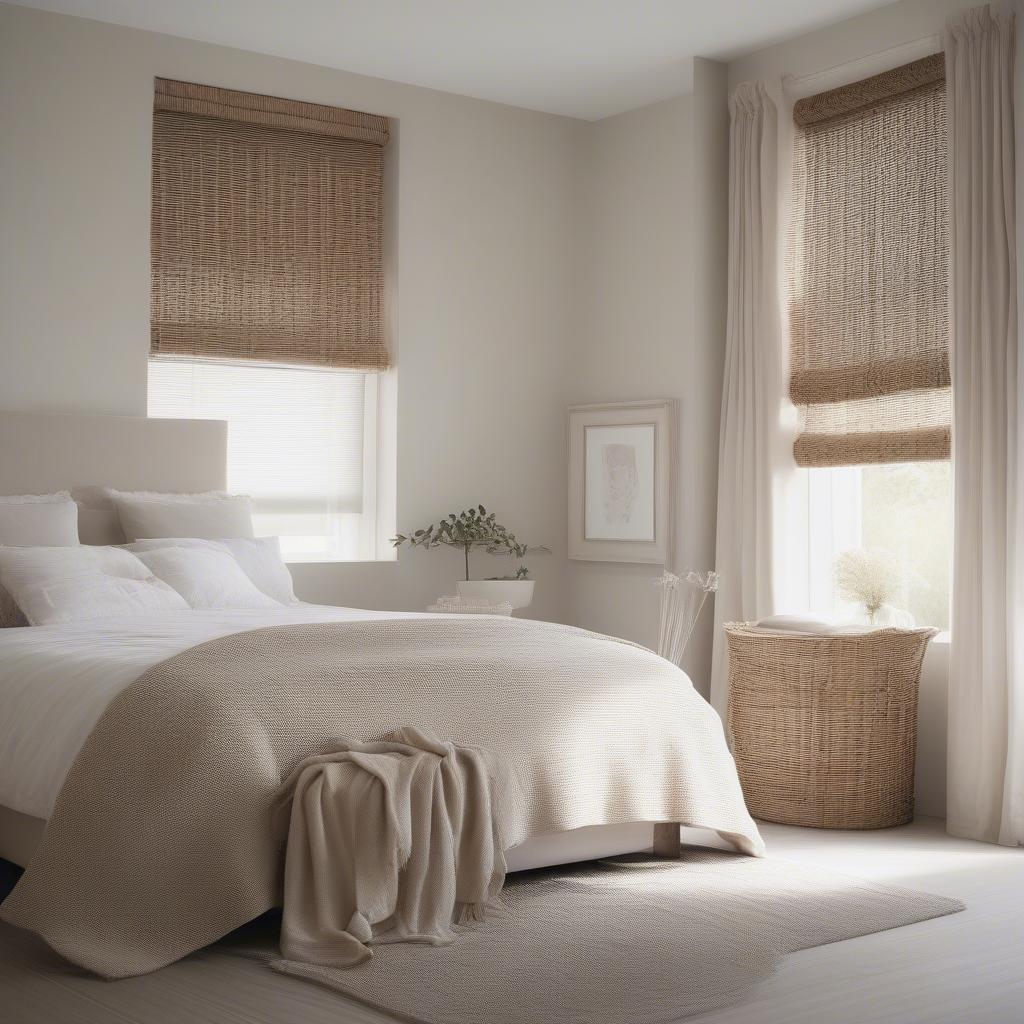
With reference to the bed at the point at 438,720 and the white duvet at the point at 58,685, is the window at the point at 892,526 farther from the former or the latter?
the white duvet at the point at 58,685

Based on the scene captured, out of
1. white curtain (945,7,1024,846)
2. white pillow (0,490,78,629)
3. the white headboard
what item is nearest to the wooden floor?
white curtain (945,7,1024,846)

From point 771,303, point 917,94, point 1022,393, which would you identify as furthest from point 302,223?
point 1022,393

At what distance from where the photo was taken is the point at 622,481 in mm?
6086

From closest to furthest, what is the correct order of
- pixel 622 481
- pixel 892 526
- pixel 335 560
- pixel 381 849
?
pixel 381 849
pixel 892 526
pixel 335 560
pixel 622 481

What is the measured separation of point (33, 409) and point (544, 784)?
8.58 ft

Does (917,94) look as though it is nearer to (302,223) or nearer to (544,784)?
(302,223)

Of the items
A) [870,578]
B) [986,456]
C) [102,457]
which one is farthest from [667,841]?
[102,457]

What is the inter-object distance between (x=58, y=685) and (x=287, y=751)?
655 millimetres

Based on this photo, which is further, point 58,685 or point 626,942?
point 58,685

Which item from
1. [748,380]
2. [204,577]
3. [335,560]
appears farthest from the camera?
[335,560]

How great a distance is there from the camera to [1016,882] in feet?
12.7

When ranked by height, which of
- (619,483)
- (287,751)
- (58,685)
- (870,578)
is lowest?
(287,751)

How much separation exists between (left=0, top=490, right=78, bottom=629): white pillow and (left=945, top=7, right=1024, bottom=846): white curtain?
3.04 meters

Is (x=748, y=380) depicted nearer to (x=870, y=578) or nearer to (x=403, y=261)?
→ (x=870, y=578)
